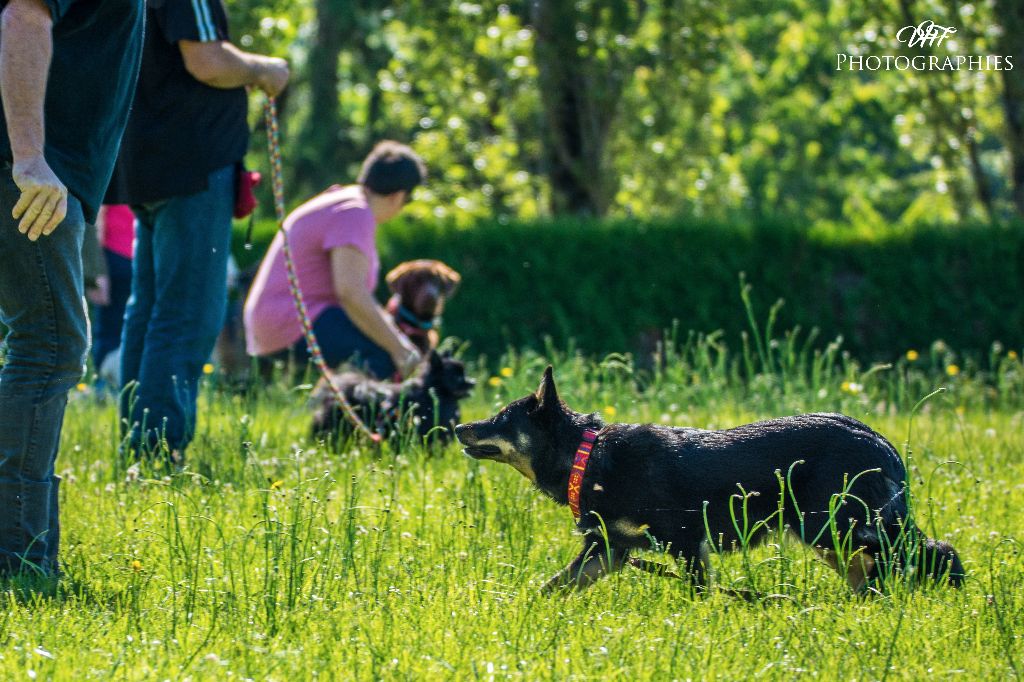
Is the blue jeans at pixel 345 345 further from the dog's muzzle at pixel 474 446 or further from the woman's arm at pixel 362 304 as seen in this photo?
the dog's muzzle at pixel 474 446

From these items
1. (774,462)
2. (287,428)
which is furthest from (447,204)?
(774,462)

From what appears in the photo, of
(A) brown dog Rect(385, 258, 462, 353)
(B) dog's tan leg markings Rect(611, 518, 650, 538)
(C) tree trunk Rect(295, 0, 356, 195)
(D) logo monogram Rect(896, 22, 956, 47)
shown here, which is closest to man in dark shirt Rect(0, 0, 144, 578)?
(B) dog's tan leg markings Rect(611, 518, 650, 538)

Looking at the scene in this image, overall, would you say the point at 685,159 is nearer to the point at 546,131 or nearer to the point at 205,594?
the point at 546,131

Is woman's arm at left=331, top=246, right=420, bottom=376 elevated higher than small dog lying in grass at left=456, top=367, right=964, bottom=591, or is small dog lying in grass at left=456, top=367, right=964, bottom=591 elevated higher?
woman's arm at left=331, top=246, right=420, bottom=376

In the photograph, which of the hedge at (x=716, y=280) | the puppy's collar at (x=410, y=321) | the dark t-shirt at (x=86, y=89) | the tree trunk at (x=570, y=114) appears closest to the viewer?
the dark t-shirt at (x=86, y=89)

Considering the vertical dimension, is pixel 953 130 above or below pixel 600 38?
below

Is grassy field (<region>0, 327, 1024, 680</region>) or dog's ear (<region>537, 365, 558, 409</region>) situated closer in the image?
grassy field (<region>0, 327, 1024, 680</region>)

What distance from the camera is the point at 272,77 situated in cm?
520

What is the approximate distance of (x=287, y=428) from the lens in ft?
20.3

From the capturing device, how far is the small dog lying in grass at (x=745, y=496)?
3.80 metres

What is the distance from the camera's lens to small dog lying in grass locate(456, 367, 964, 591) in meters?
3.80

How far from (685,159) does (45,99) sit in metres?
12.2

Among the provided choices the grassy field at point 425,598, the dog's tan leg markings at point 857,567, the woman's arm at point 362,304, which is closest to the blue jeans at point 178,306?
the grassy field at point 425,598

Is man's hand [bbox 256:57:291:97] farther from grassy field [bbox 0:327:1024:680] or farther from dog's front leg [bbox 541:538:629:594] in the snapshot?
dog's front leg [bbox 541:538:629:594]
